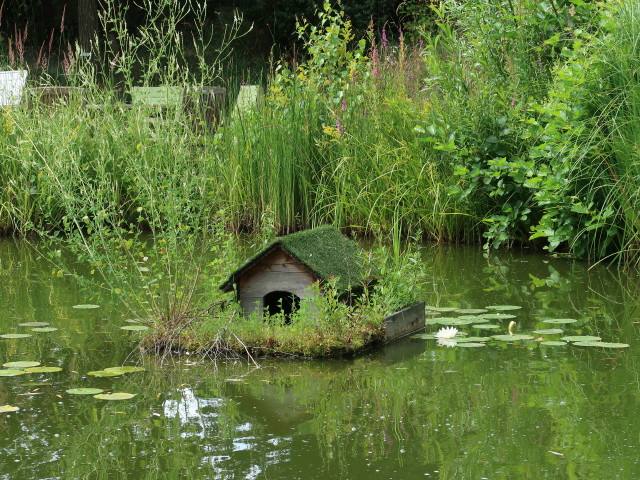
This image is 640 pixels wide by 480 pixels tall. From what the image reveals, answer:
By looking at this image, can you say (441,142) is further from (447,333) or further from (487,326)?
(447,333)

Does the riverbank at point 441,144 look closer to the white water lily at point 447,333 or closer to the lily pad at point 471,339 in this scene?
the white water lily at point 447,333

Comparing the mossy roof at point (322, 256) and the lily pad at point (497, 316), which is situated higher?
the mossy roof at point (322, 256)

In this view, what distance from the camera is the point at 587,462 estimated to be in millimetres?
3340

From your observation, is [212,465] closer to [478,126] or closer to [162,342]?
[162,342]

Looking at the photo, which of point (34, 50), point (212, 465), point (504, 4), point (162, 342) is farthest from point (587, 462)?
point (34, 50)

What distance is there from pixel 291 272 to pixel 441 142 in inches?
131

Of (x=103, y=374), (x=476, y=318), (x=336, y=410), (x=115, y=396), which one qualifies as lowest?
(x=336, y=410)

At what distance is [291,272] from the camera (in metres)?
5.06

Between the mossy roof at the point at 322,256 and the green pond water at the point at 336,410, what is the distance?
0.44 metres

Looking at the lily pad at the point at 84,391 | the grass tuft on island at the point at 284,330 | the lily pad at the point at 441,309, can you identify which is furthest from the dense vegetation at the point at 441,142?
the lily pad at the point at 84,391

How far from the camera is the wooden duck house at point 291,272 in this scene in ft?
16.4

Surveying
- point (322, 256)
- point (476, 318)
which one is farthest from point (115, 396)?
point (476, 318)

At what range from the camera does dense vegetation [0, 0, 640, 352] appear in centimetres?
706

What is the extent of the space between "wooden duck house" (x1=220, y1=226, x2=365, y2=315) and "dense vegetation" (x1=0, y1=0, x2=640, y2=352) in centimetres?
143
